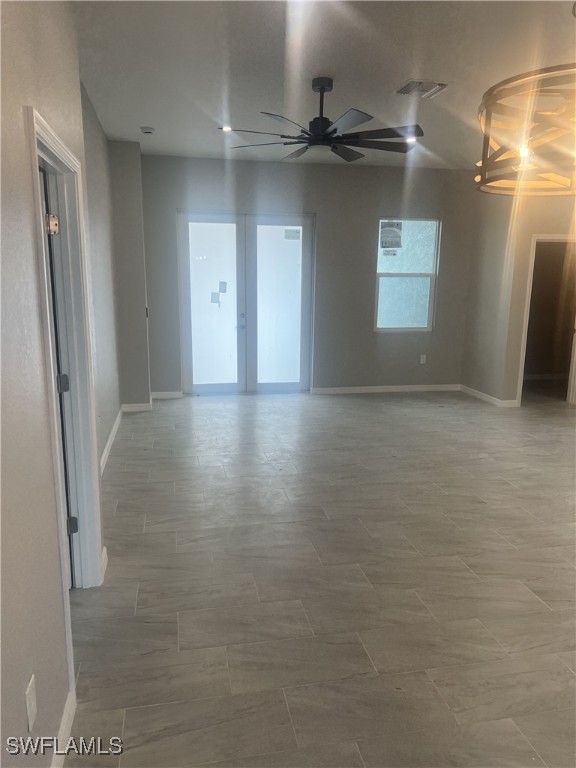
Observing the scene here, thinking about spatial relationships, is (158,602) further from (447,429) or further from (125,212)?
(125,212)

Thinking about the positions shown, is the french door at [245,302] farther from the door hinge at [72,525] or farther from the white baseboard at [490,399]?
the door hinge at [72,525]

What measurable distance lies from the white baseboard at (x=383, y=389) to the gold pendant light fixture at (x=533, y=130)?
5616 millimetres

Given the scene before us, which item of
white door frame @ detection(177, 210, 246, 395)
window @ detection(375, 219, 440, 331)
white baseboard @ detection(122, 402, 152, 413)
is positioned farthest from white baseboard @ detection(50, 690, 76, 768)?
window @ detection(375, 219, 440, 331)

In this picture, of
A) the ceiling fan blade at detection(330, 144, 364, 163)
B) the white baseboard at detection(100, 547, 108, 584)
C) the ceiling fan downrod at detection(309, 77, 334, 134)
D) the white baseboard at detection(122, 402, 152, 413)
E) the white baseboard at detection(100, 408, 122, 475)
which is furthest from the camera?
the white baseboard at detection(122, 402, 152, 413)

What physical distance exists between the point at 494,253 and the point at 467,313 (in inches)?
38.4

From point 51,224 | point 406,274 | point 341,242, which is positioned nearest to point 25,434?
point 51,224

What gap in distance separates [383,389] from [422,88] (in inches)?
165

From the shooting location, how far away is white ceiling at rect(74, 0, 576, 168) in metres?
2.84

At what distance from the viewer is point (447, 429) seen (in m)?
5.59

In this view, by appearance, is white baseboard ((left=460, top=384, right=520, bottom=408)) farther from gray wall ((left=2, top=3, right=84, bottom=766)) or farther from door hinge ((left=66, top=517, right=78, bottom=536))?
gray wall ((left=2, top=3, right=84, bottom=766))

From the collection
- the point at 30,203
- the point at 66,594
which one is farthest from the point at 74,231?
the point at 66,594

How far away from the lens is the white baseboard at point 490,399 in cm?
656

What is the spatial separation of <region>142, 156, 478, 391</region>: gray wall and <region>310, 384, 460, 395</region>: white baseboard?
71 mm

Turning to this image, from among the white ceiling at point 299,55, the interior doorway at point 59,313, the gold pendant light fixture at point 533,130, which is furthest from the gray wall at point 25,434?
the white ceiling at point 299,55
